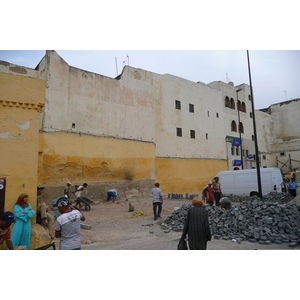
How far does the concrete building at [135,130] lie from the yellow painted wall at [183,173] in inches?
3.8

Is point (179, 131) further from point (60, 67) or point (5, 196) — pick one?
point (5, 196)

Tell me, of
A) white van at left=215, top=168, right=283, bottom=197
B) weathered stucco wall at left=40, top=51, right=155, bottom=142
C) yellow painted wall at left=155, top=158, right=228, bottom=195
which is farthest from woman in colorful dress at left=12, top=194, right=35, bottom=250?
yellow painted wall at left=155, top=158, right=228, bottom=195

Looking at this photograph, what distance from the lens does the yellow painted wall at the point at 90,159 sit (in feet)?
51.5

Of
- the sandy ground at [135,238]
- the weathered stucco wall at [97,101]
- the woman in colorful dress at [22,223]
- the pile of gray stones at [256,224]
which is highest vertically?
the weathered stucco wall at [97,101]

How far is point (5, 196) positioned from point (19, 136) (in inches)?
54.3

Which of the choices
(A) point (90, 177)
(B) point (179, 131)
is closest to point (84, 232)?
(A) point (90, 177)

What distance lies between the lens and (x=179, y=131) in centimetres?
2498

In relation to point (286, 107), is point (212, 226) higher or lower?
lower

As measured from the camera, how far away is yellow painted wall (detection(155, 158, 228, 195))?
22984 mm

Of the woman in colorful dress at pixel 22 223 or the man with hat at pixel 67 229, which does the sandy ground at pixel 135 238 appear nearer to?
the woman in colorful dress at pixel 22 223

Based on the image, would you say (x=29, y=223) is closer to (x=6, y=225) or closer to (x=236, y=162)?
(x=6, y=225)

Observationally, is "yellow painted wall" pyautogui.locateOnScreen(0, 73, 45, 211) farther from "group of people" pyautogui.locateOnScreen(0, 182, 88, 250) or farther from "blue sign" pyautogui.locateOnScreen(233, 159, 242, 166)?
"blue sign" pyautogui.locateOnScreen(233, 159, 242, 166)

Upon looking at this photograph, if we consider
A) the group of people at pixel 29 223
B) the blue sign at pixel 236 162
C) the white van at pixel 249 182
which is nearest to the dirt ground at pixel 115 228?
the group of people at pixel 29 223

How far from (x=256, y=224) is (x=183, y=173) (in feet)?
56.7
